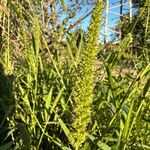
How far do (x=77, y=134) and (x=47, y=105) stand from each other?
1.58 feet

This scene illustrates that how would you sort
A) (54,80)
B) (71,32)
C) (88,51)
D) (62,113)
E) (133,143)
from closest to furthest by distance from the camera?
1. (88,51)
2. (133,143)
3. (62,113)
4. (54,80)
5. (71,32)

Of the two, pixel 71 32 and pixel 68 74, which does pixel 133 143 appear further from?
pixel 71 32

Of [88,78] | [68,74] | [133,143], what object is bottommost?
[133,143]

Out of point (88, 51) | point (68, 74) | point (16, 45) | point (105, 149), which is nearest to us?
point (88, 51)

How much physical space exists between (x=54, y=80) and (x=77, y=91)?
76cm

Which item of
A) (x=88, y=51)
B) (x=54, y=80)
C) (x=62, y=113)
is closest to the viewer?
(x=88, y=51)

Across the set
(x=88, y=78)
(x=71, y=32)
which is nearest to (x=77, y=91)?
(x=88, y=78)

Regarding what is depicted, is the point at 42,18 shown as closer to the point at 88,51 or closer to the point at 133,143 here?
the point at 133,143

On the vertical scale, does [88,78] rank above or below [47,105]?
above

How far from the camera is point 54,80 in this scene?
172cm

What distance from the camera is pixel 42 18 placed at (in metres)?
2.68

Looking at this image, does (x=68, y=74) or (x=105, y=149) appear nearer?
(x=105, y=149)

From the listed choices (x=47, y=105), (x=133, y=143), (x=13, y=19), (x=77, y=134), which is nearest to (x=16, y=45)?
(x=13, y=19)

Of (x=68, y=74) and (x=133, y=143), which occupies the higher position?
(x=68, y=74)
